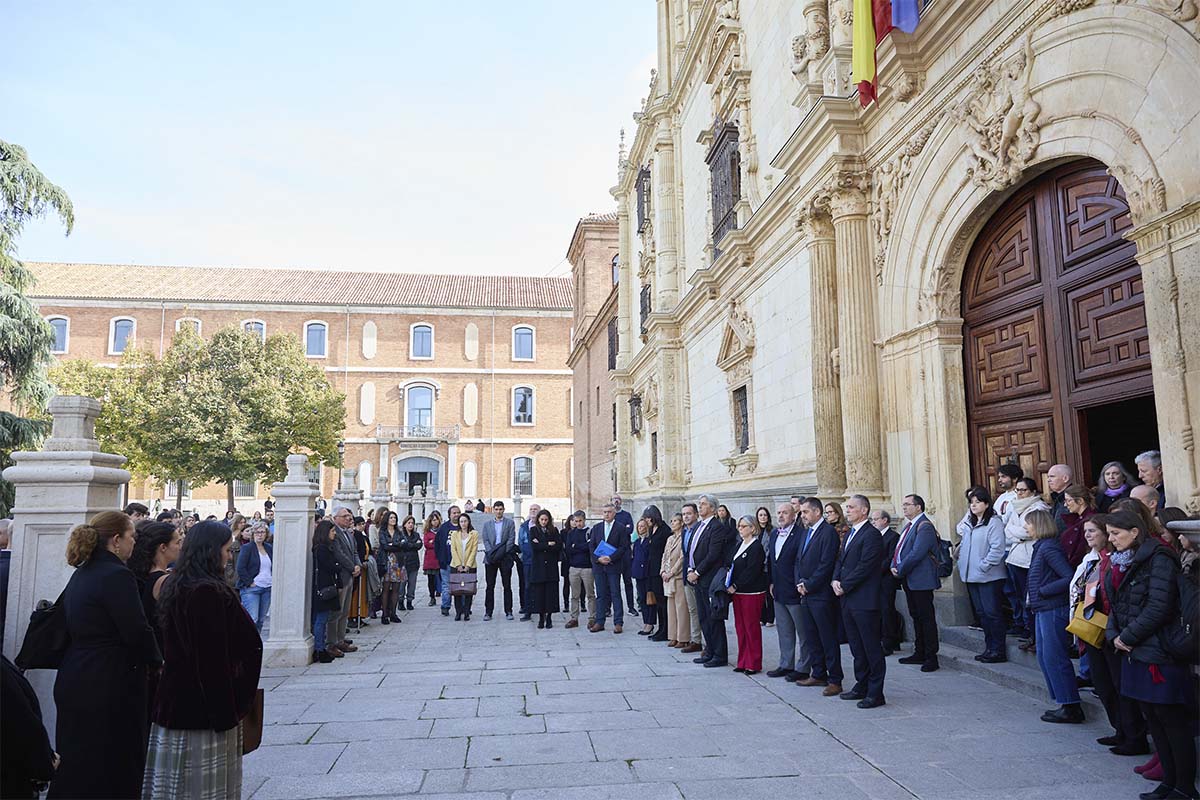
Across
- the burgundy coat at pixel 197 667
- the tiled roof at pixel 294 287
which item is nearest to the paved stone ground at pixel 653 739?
the burgundy coat at pixel 197 667

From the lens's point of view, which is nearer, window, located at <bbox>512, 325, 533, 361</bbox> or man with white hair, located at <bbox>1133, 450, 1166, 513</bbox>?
man with white hair, located at <bbox>1133, 450, 1166, 513</bbox>

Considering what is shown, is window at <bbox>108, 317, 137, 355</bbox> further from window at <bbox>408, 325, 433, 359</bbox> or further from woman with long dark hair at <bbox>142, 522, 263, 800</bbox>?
woman with long dark hair at <bbox>142, 522, 263, 800</bbox>

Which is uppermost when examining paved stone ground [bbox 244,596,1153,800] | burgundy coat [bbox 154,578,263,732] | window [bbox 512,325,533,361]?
window [bbox 512,325,533,361]

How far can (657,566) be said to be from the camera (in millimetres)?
11047

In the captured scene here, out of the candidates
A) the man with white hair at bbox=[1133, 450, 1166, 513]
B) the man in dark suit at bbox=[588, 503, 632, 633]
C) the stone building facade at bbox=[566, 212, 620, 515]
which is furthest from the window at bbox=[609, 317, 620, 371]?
the man with white hair at bbox=[1133, 450, 1166, 513]

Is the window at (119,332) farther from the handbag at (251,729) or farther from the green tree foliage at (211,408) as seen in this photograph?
the handbag at (251,729)

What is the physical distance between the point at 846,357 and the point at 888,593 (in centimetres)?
310

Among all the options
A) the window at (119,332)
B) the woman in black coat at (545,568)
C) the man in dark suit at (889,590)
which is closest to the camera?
the man in dark suit at (889,590)

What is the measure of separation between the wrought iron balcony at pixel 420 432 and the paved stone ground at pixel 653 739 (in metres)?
41.0

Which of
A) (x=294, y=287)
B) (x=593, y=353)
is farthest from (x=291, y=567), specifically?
(x=294, y=287)

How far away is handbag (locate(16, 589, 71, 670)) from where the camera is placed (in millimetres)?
3854

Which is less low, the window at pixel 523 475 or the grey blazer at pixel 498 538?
the window at pixel 523 475

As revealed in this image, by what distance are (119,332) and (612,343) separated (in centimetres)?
3361

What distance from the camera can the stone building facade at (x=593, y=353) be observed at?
31.9 metres
